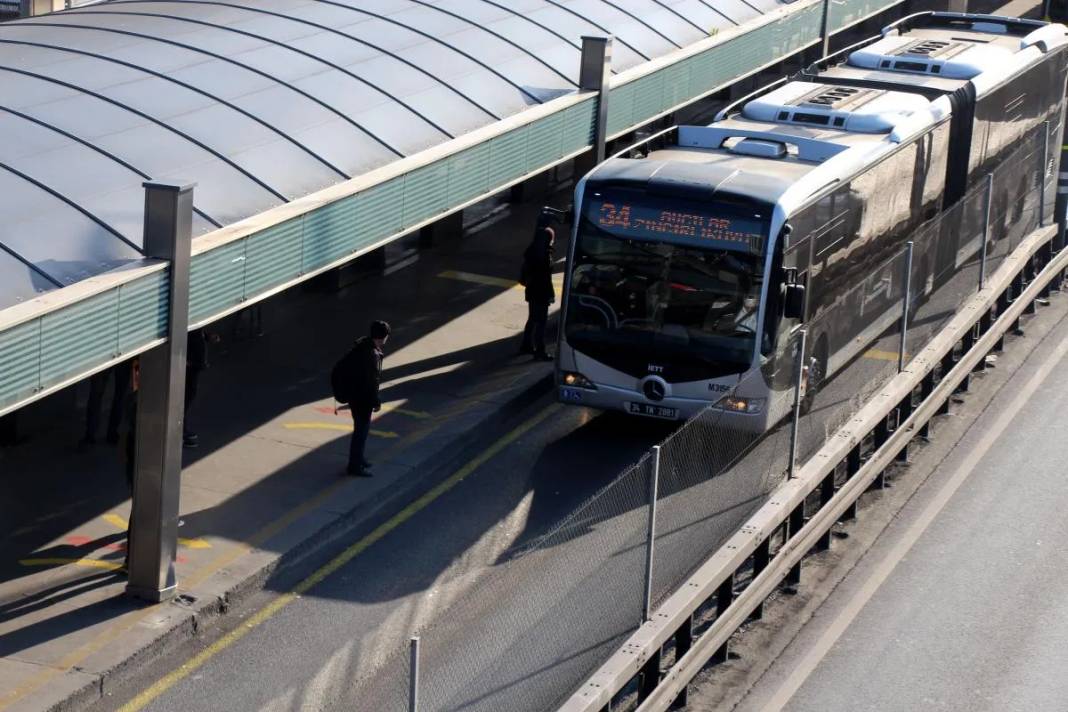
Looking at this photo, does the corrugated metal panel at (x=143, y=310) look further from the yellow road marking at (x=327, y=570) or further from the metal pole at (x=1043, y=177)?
the metal pole at (x=1043, y=177)

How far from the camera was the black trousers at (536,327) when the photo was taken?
19.7m

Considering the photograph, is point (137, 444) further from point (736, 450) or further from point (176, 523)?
point (736, 450)

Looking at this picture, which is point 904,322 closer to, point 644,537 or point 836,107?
point 836,107

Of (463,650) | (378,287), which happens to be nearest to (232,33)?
(378,287)

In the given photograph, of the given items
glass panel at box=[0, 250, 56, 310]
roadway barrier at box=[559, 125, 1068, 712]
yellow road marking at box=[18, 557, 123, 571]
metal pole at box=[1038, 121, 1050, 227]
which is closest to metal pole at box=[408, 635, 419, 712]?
roadway barrier at box=[559, 125, 1068, 712]

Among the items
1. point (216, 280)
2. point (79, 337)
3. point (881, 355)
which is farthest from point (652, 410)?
point (79, 337)

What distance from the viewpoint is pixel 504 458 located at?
17219 mm

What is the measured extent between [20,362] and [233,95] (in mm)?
5684

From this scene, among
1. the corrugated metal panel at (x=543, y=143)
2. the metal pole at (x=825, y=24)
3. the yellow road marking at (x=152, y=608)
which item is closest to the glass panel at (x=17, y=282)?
the yellow road marking at (x=152, y=608)

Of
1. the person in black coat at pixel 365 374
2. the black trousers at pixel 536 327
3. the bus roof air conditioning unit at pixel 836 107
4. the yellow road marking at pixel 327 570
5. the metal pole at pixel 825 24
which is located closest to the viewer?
the yellow road marking at pixel 327 570

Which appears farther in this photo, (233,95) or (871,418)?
(233,95)

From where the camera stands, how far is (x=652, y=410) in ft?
56.0

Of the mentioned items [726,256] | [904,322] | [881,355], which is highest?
[726,256]

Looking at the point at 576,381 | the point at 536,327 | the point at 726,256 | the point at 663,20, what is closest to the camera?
the point at 726,256
